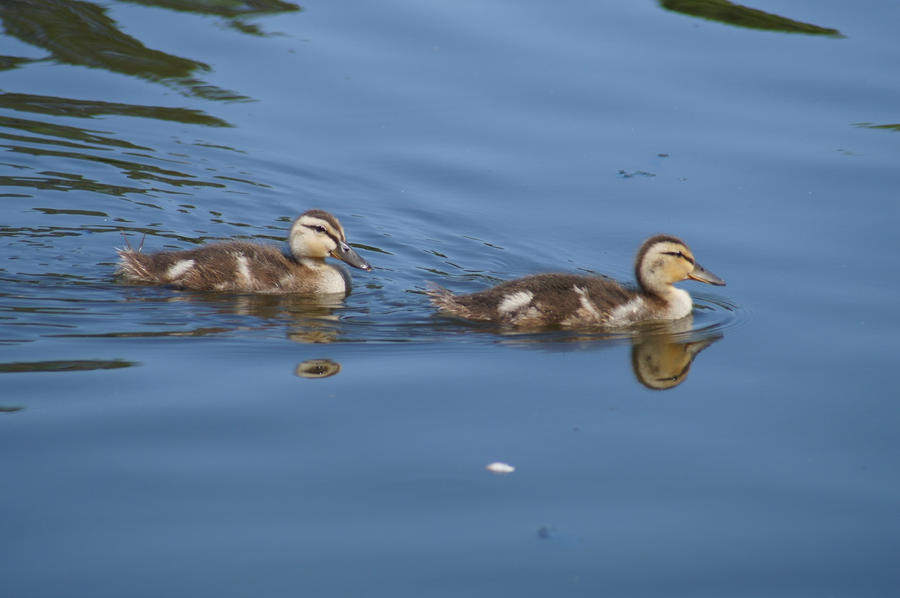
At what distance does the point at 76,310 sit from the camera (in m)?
7.38

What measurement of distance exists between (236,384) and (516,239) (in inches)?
133

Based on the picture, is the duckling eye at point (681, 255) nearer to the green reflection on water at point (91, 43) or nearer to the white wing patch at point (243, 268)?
the white wing patch at point (243, 268)

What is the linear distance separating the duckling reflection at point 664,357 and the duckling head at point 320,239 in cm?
227

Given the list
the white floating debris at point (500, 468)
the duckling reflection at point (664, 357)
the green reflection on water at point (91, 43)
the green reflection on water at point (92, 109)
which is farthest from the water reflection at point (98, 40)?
the white floating debris at point (500, 468)

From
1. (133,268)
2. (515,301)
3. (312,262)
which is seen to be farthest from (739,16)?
(133,268)

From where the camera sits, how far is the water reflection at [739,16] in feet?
40.8

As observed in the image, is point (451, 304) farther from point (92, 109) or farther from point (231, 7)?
point (231, 7)

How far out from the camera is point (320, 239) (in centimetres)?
846

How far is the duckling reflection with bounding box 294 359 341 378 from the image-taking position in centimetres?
621

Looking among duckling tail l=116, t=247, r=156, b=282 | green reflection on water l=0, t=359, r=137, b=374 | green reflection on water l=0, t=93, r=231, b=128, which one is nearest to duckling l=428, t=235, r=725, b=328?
duckling tail l=116, t=247, r=156, b=282

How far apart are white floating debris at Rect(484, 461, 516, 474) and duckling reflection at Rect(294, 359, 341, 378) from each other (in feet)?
4.50

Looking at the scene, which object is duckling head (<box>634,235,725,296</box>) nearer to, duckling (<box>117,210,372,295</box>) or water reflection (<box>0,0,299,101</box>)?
duckling (<box>117,210,372,295</box>)

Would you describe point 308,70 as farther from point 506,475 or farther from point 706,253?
point 506,475

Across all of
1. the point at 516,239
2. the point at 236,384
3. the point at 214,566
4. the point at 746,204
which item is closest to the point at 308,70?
the point at 516,239
